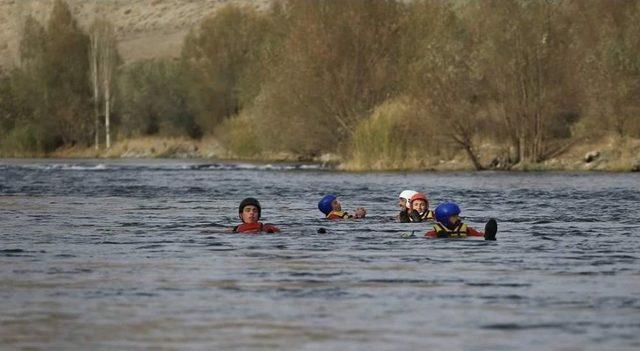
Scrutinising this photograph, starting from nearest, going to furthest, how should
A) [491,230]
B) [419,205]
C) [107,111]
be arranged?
[491,230] → [419,205] → [107,111]

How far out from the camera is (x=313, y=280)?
21.2m

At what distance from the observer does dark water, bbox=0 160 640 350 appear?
15.7m

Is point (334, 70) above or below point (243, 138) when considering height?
above

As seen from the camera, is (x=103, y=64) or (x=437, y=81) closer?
(x=437, y=81)

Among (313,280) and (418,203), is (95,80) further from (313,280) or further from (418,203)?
(313,280)

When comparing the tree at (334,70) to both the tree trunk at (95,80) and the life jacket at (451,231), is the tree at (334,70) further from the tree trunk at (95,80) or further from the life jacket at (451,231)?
the life jacket at (451,231)

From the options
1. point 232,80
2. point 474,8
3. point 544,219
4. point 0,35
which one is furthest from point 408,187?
point 0,35

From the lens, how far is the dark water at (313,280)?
1567 centimetres

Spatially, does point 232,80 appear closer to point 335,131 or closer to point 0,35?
point 335,131

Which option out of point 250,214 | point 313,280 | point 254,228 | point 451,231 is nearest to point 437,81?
point 254,228

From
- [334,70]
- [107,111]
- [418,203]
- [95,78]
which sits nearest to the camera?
[418,203]

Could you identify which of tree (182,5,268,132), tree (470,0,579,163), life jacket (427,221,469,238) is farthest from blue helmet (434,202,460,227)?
tree (182,5,268,132)

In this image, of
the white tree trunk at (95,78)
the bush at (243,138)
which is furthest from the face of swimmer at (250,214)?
the white tree trunk at (95,78)

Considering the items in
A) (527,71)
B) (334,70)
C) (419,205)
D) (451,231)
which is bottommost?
(451,231)
